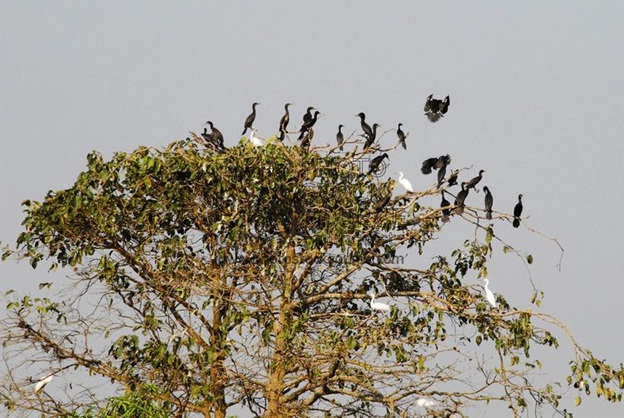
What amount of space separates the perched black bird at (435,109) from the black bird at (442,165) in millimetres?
1349

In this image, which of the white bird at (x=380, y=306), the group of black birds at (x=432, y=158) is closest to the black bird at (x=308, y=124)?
the group of black birds at (x=432, y=158)

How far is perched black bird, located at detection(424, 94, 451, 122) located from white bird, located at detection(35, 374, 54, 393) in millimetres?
6643

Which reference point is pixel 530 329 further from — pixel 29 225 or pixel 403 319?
pixel 29 225

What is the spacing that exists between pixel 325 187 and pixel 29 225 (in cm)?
411

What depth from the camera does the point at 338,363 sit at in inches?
554

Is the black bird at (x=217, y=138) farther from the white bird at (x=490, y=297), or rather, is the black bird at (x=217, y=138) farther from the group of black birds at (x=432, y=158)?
the white bird at (x=490, y=297)

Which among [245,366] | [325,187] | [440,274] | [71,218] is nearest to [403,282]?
[440,274]

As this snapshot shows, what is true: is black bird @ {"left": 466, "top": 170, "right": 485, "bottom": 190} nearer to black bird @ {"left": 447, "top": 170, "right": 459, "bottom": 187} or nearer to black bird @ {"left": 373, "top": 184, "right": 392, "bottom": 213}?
black bird @ {"left": 447, "top": 170, "right": 459, "bottom": 187}

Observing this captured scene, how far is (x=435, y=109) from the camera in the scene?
16719 millimetres

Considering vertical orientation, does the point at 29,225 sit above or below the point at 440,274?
above

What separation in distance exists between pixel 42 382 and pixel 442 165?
20.3 ft

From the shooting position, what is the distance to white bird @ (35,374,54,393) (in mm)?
14945

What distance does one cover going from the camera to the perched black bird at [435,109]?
655 inches

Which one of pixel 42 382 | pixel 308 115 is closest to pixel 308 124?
pixel 308 115
